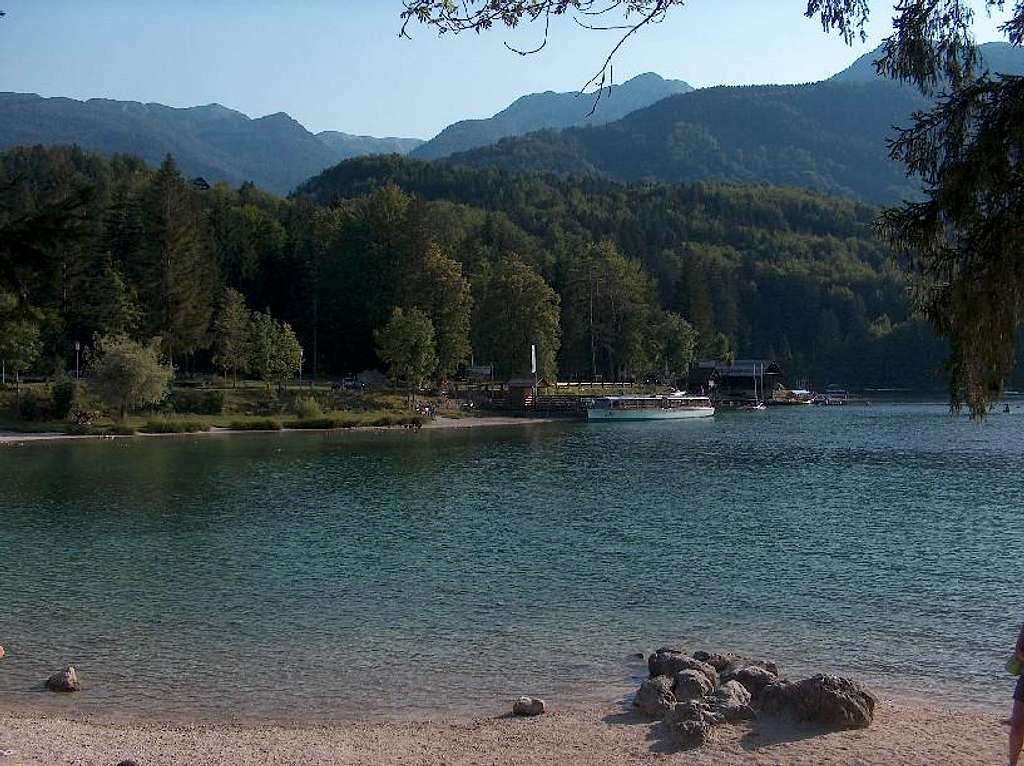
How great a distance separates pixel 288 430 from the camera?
68750 millimetres

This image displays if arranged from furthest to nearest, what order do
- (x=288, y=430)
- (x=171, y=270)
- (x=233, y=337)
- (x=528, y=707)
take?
1. (x=233, y=337)
2. (x=171, y=270)
3. (x=288, y=430)
4. (x=528, y=707)

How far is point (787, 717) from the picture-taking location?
38.2ft

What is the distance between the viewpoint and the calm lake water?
47.0 feet

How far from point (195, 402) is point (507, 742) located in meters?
63.3

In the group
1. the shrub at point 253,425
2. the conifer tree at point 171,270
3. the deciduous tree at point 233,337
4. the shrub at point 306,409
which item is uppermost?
the conifer tree at point 171,270

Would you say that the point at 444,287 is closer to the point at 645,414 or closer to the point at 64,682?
the point at 645,414

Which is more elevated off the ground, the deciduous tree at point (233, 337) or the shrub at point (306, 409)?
the deciduous tree at point (233, 337)

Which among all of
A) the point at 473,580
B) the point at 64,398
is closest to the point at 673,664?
the point at 473,580

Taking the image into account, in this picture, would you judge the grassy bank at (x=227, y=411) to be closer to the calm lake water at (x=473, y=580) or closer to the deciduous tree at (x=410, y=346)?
the deciduous tree at (x=410, y=346)

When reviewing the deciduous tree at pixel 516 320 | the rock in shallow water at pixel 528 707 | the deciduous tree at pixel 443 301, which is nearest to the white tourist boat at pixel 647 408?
the deciduous tree at pixel 516 320

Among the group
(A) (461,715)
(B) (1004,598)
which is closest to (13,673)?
(A) (461,715)

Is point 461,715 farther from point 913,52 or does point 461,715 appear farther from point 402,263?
point 402,263

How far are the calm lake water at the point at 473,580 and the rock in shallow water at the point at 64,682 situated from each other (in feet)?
0.66

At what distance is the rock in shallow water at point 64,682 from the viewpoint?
13592 millimetres
